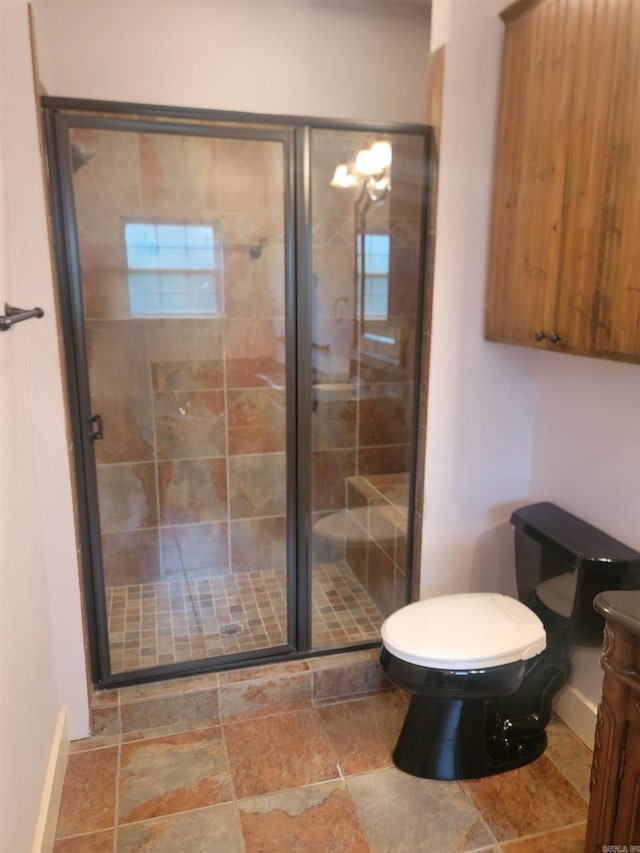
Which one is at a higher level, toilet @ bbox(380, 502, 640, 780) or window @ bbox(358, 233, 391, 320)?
window @ bbox(358, 233, 391, 320)

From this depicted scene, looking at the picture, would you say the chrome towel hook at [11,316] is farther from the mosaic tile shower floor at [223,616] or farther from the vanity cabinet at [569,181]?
the vanity cabinet at [569,181]

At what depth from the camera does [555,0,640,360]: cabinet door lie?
1459mm

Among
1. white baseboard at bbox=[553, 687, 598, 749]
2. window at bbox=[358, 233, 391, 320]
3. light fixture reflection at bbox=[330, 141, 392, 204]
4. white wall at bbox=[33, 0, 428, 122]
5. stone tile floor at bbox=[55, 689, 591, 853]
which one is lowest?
stone tile floor at bbox=[55, 689, 591, 853]

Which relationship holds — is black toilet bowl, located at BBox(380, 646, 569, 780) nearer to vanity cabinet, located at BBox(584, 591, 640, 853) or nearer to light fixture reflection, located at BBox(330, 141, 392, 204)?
vanity cabinet, located at BBox(584, 591, 640, 853)

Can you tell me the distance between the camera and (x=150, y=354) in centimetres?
270

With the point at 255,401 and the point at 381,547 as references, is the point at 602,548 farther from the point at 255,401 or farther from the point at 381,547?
the point at 255,401

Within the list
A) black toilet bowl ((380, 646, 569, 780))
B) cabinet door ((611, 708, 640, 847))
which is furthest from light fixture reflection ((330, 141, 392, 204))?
cabinet door ((611, 708, 640, 847))

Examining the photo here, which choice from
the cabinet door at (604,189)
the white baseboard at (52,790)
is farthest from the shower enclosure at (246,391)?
the cabinet door at (604,189)

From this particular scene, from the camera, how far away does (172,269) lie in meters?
2.70

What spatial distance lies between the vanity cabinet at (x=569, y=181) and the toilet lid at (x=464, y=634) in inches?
32.6

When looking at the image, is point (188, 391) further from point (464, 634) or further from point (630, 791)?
point (630, 791)

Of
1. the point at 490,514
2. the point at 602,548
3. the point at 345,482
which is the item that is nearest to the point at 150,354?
the point at 345,482

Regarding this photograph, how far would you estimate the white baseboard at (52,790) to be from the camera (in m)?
1.58

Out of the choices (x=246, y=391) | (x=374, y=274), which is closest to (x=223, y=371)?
(x=246, y=391)
